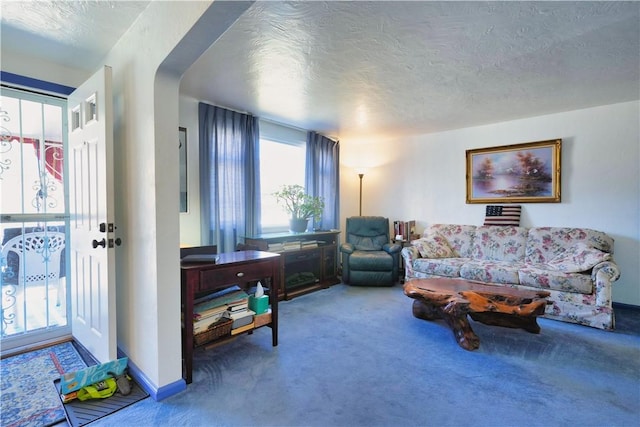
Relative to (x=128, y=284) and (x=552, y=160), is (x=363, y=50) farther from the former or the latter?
(x=552, y=160)

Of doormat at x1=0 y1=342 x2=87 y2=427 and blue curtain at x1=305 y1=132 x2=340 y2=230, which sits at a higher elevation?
blue curtain at x1=305 y1=132 x2=340 y2=230

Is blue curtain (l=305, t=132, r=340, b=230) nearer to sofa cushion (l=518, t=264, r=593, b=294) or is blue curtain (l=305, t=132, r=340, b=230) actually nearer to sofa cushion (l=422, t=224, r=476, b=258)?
sofa cushion (l=422, t=224, r=476, b=258)

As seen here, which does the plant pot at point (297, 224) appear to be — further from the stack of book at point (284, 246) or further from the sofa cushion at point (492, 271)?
the sofa cushion at point (492, 271)

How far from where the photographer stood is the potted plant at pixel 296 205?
4047 millimetres

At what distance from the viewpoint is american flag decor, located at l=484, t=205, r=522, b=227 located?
395cm

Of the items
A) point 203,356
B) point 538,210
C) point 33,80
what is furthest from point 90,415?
point 538,210

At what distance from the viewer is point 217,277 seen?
198 cm

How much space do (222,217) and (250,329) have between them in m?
1.56

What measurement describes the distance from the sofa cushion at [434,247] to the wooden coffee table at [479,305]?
110 centimetres

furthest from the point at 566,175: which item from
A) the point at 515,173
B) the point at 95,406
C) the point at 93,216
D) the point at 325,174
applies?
the point at 95,406

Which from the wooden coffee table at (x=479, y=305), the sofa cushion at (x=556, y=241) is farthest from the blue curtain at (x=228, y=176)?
the sofa cushion at (x=556, y=241)

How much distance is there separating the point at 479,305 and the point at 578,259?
1.62 m

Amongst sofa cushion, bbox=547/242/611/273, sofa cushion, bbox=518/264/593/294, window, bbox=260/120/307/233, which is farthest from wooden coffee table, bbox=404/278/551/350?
window, bbox=260/120/307/233

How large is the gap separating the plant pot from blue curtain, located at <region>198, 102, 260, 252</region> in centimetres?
50
